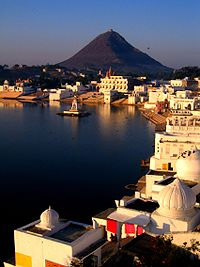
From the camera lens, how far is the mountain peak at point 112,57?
91.0 m

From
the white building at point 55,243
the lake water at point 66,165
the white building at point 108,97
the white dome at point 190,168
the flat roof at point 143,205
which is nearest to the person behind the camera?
the white building at point 55,243

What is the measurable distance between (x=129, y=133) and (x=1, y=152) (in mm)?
5634

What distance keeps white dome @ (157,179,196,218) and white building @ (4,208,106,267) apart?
79cm

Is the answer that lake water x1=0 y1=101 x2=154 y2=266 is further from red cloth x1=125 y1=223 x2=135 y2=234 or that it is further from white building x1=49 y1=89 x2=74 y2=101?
white building x1=49 y1=89 x2=74 y2=101

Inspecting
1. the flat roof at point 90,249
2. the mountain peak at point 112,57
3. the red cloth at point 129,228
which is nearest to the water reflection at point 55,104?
the red cloth at point 129,228

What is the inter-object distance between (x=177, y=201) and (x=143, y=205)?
2.43ft

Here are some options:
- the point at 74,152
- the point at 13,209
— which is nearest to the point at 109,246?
the point at 13,209

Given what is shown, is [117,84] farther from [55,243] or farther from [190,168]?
[55,243]

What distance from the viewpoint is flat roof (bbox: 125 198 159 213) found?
16.4 feet

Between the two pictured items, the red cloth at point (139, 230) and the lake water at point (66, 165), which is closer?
the red cloth at point (139, 230)

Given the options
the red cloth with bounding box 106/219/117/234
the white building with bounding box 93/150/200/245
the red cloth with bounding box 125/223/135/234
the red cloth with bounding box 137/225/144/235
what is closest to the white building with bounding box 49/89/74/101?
the white building with bounding box 93/150/200/245

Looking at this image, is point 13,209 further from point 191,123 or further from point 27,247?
point 191,123

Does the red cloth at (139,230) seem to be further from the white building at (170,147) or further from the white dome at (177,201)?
the white building at (170,147)

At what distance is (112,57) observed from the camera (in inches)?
3718
